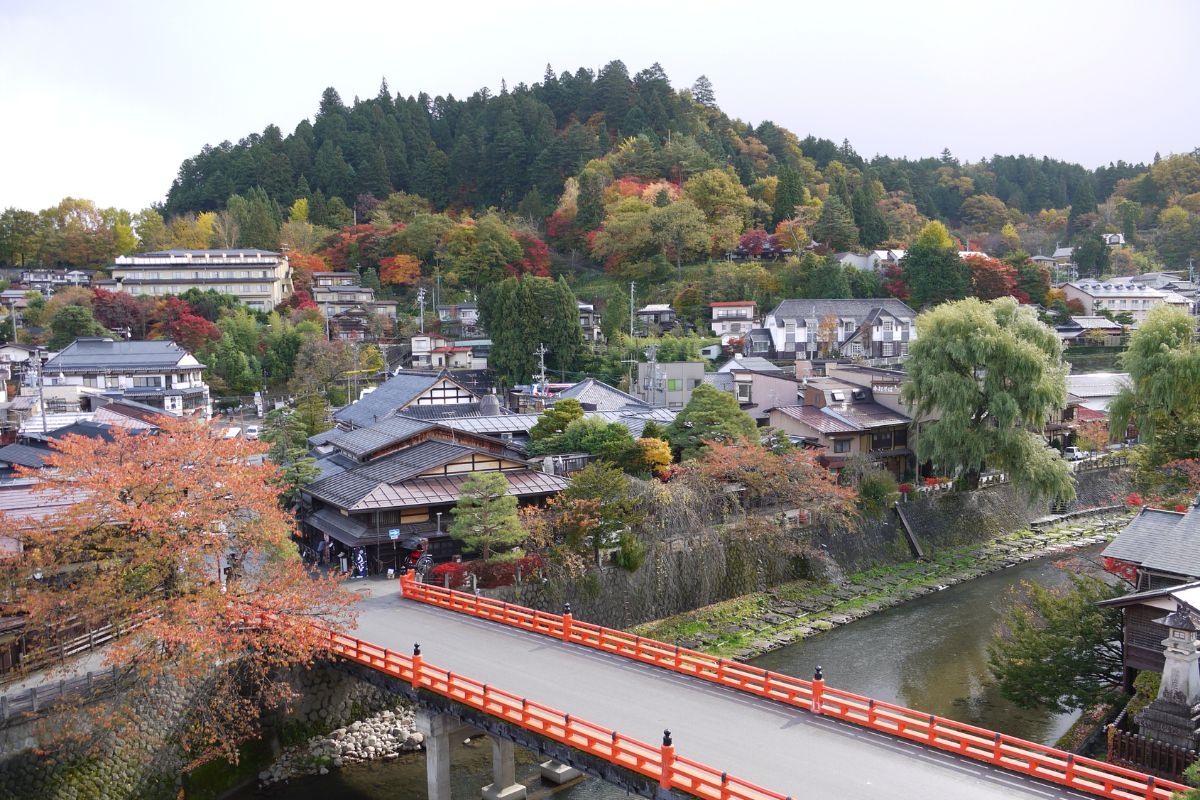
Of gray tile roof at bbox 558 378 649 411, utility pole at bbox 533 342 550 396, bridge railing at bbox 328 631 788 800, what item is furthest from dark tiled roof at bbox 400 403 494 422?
bridge railing at bbox 328 631 788 800

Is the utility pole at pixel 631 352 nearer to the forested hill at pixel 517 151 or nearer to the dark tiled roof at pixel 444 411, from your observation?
the dark tiled roof at pixel 444 411

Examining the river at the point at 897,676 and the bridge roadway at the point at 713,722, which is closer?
the bridge roadway at the point at 713,722

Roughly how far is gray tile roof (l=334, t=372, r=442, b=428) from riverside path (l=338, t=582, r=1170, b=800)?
15.4 meters

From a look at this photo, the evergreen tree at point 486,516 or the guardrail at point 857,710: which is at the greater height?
the evergreen tree at point 486,516

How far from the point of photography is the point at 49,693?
48.9 feet

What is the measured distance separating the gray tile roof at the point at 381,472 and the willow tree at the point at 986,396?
1814cm

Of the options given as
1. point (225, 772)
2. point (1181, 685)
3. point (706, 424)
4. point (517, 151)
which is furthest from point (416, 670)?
point (517, 151)

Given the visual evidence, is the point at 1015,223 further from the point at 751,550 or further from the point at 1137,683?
the point at 1137,683

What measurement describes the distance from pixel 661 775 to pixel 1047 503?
29.3 meters

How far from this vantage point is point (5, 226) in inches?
2822

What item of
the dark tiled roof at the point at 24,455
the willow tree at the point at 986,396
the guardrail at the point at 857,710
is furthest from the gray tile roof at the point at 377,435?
the willow tree at the point at 986,396

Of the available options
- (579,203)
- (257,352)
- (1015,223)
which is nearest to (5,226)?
(257,352)

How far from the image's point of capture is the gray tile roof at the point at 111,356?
4397 centimetres

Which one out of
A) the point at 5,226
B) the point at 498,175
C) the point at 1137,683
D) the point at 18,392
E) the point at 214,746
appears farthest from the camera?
the point at 498,175
